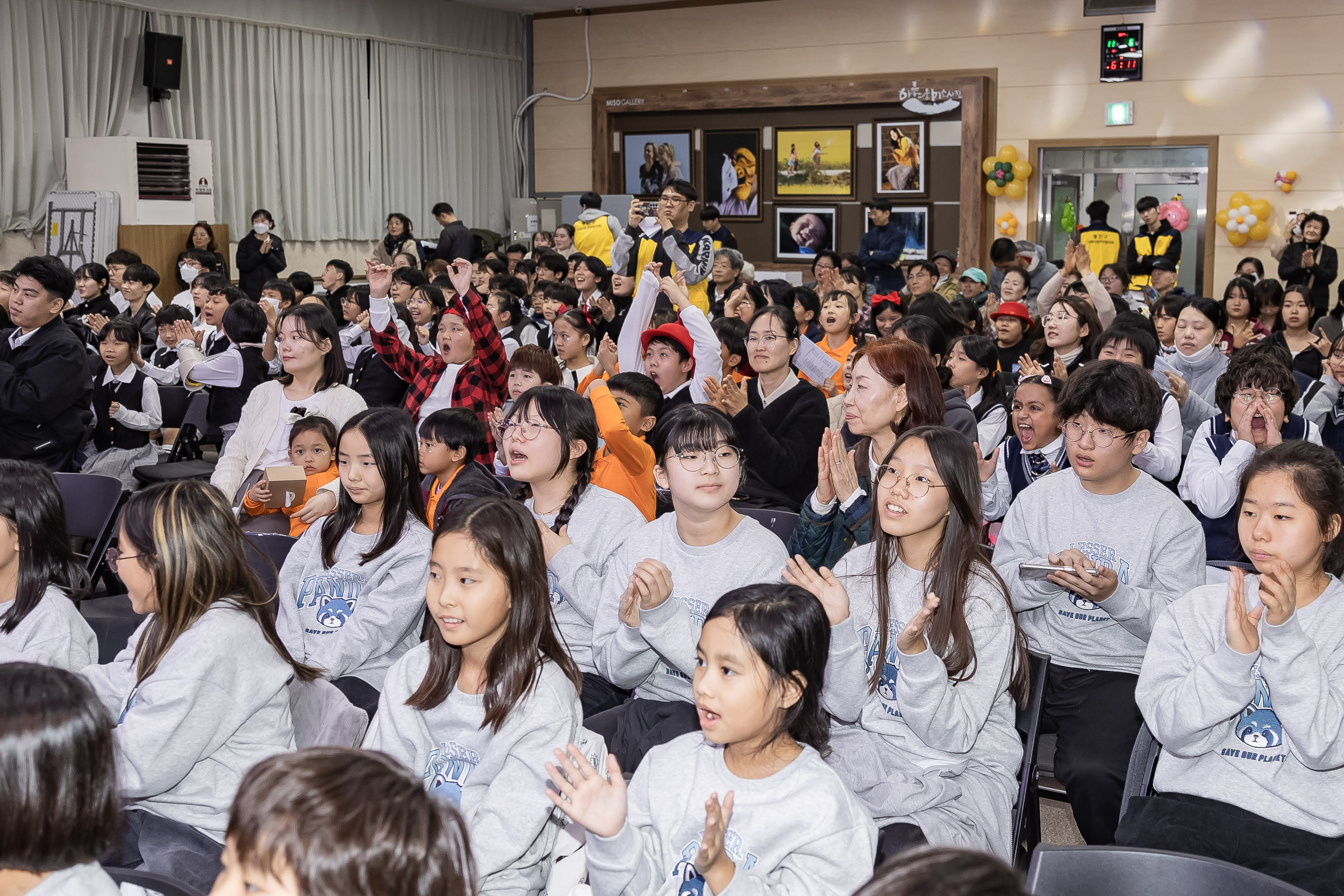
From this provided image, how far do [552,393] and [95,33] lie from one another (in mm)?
8617

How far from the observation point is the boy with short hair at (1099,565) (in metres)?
2.43

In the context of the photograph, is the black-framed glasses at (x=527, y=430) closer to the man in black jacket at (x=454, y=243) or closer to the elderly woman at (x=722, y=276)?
the elderly woman at (x=722, y=276)

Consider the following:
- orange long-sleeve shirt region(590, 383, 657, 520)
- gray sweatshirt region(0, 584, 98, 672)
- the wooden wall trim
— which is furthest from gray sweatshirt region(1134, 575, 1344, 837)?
the wooden wall trim

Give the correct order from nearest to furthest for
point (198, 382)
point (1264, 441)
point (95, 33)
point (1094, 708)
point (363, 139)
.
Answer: point (1094, 708)
point (1264, 441)
point (198, 382)
point (95, 33)
point (363, 139)

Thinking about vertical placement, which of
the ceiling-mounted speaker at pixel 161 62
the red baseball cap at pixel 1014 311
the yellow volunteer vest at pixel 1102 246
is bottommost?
the red baseball cap at pixel 1014 311

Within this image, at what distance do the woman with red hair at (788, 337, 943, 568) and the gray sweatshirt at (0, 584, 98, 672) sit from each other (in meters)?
1.59

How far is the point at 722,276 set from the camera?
7.48 meters

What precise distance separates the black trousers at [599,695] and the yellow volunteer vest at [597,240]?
6541 millimetres

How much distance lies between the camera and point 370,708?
2.60 m

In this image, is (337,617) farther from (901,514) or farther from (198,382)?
(198,382)

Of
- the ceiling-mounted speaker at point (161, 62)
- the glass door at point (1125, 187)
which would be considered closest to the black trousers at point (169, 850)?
the ceiling-mounted speaker at point (161, 62)

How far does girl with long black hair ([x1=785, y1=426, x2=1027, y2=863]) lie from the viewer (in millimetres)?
2033

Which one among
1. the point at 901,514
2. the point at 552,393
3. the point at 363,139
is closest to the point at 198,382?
the point at 552,393

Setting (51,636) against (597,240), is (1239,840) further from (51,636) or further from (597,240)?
(597,240)
